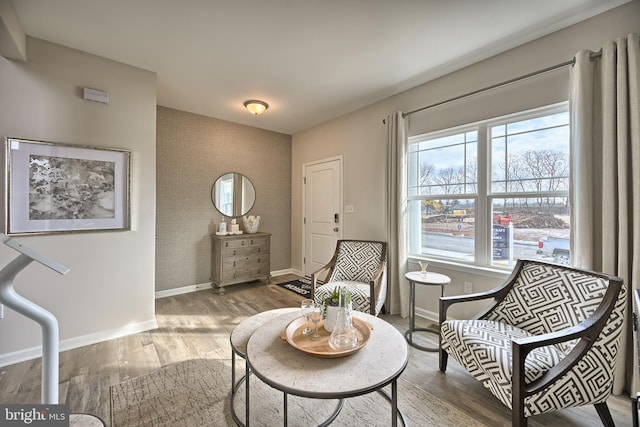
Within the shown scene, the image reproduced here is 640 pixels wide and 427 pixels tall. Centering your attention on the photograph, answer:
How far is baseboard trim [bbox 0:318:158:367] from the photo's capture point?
2.20 metres

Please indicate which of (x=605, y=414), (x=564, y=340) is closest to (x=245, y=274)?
(x=564, y=340)

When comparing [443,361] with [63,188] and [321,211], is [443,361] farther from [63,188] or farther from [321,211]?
[63,188]

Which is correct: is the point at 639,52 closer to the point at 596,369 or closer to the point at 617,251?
the point at 617,251

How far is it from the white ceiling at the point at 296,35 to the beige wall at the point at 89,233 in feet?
0.77

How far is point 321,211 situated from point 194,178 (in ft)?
6.62

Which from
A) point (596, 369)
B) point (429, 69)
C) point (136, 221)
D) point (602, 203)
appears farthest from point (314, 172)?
point (596, 369)

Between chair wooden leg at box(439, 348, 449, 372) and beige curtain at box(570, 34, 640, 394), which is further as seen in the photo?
chair wooden leg at box(439, 348, 449, 372)

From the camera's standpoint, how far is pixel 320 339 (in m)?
1.58

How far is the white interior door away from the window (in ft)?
4.13

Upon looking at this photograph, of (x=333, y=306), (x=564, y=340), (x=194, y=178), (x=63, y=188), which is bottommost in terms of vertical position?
(x=564, y=340)

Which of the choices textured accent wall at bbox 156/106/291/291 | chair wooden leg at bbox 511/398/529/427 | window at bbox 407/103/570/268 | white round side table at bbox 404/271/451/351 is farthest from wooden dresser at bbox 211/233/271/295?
chair wooden leg at bbox 511/398/529/427

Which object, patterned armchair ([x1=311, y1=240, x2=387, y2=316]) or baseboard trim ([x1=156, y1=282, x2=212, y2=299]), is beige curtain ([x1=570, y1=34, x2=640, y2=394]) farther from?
baseboard trim ([x1=156, y1=282, x2=212, y2=299])

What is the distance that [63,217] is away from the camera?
2.39 metres

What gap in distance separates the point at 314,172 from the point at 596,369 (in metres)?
3.87
